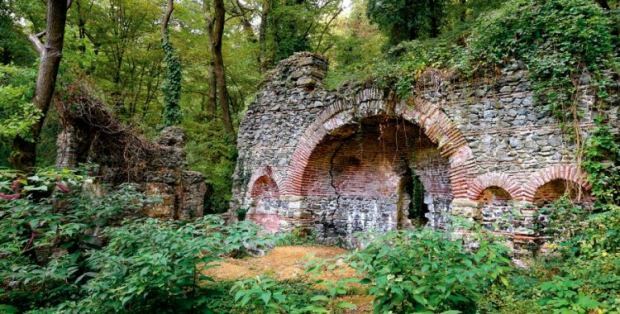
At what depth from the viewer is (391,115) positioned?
7.94 metres

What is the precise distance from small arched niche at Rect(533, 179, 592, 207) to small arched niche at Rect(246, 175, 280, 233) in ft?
19.4

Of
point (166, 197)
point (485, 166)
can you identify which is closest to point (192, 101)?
point (166, 197)

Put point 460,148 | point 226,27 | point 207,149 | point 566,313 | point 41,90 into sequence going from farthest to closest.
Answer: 1. point 226,27
2. point 207,149
3. point 460,148
4. point 41,90
5. point 566,313

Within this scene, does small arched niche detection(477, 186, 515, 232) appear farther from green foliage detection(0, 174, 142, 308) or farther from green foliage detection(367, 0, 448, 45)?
green foliage detection(367, 0, 448, 45)

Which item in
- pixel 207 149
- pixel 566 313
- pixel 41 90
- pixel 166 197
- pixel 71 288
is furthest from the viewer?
pixel 207 149

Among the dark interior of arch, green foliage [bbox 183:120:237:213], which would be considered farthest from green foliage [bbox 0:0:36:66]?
the dark interior of arch

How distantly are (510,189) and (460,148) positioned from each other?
3.64ft

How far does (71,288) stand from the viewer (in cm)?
401

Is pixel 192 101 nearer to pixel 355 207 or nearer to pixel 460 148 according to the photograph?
pixel 355 207

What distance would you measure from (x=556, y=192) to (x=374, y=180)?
4.33 meters

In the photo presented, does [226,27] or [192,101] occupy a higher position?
[226,27]

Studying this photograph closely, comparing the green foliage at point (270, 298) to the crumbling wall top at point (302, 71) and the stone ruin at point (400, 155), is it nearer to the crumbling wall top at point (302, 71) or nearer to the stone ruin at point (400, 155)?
the stone ruin at point (400, 155)

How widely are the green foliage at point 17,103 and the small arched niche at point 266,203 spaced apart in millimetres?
5684

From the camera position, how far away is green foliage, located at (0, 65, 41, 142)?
4504 mm
